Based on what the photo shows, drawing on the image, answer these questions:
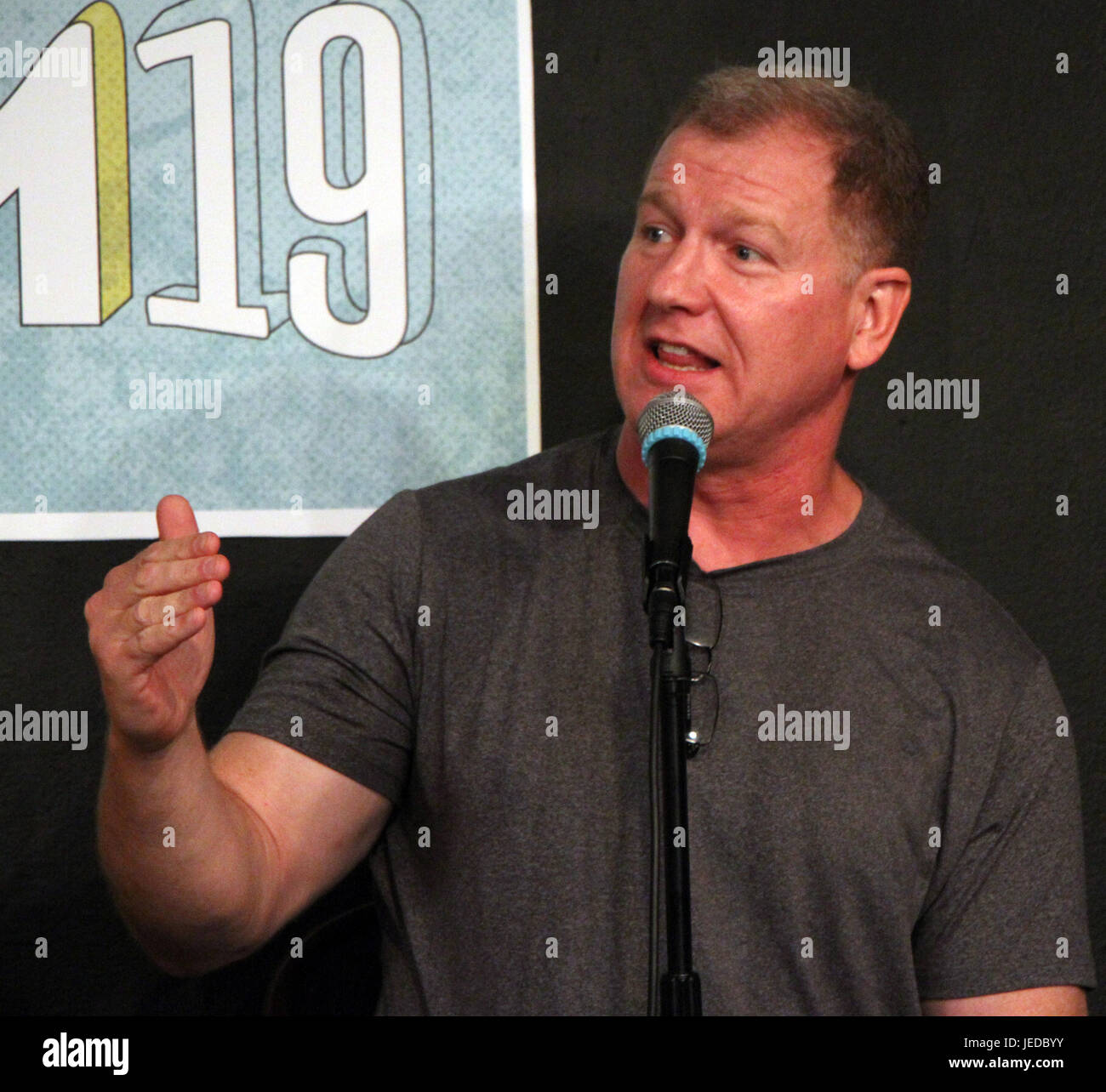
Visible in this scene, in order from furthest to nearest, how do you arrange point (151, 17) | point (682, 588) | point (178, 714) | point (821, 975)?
1. point (151, 17)
2. point (821, 975)
3. point (178, 714)
4. point (682, 588)

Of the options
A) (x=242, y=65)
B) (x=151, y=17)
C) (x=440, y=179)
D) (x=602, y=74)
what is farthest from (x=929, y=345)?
(x=151, y=17)

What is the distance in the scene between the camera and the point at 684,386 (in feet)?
4.38

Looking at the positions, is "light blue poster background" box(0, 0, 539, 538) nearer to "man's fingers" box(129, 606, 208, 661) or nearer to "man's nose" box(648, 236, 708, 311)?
"man's nose" box(648, 236, 708, 311)

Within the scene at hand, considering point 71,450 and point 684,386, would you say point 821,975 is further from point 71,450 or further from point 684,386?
point 71,450

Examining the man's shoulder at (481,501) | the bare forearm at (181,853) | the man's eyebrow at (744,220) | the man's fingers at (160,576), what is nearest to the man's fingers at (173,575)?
the man's fingers at (160,576)

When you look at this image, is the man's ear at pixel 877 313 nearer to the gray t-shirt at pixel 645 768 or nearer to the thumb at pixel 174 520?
the gray t-shirt at pixel 645 768

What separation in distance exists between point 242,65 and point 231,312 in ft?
1.04

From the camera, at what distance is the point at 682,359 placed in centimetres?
135

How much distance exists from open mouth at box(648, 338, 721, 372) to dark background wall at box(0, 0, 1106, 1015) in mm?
388

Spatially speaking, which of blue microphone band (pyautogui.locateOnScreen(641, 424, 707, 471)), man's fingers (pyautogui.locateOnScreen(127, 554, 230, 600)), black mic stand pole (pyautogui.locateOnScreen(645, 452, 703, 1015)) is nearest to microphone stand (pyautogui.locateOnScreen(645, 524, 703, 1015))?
black mic stand pole (pyautogui.locateOnScreen(645, 452, 703, 1015))

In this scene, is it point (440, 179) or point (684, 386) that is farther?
point (440, 179)

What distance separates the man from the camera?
1310 mm

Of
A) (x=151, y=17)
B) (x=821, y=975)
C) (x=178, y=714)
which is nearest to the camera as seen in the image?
(x=178, y=714)

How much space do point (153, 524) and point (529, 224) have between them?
24.6 inches
